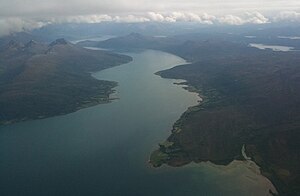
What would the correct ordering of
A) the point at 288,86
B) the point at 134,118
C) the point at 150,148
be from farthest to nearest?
the point at 288,86 → the point at 134,118 → the point at 150,148

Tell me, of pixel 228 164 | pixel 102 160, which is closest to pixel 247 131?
pixel 228 164

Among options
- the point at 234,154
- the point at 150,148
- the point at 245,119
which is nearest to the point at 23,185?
the point at 150,148

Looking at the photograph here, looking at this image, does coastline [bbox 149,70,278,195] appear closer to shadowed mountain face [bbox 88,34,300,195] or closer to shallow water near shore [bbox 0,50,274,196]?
shadowed mountain face [bbox 88,34,300,195]

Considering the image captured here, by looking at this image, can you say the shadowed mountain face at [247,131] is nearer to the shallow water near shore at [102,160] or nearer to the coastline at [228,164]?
the coastline at [228,164]

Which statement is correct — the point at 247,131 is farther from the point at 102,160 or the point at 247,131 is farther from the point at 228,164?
the point at 102,160

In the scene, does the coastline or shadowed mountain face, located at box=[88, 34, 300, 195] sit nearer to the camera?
the coastline

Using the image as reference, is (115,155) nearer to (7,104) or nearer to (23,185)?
(23,185)

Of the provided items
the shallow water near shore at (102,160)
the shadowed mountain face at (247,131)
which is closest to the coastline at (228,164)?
the shadowed mountain face at (247,131)

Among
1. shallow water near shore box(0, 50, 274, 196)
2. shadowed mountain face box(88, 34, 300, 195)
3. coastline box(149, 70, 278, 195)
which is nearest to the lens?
shallow water near shore box(0, 50, 274, 196)

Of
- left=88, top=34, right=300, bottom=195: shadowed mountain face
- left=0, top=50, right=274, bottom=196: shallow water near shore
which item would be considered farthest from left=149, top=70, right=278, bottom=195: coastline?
left=0, top=50, right=274, bottom=196: shallow water near shore
